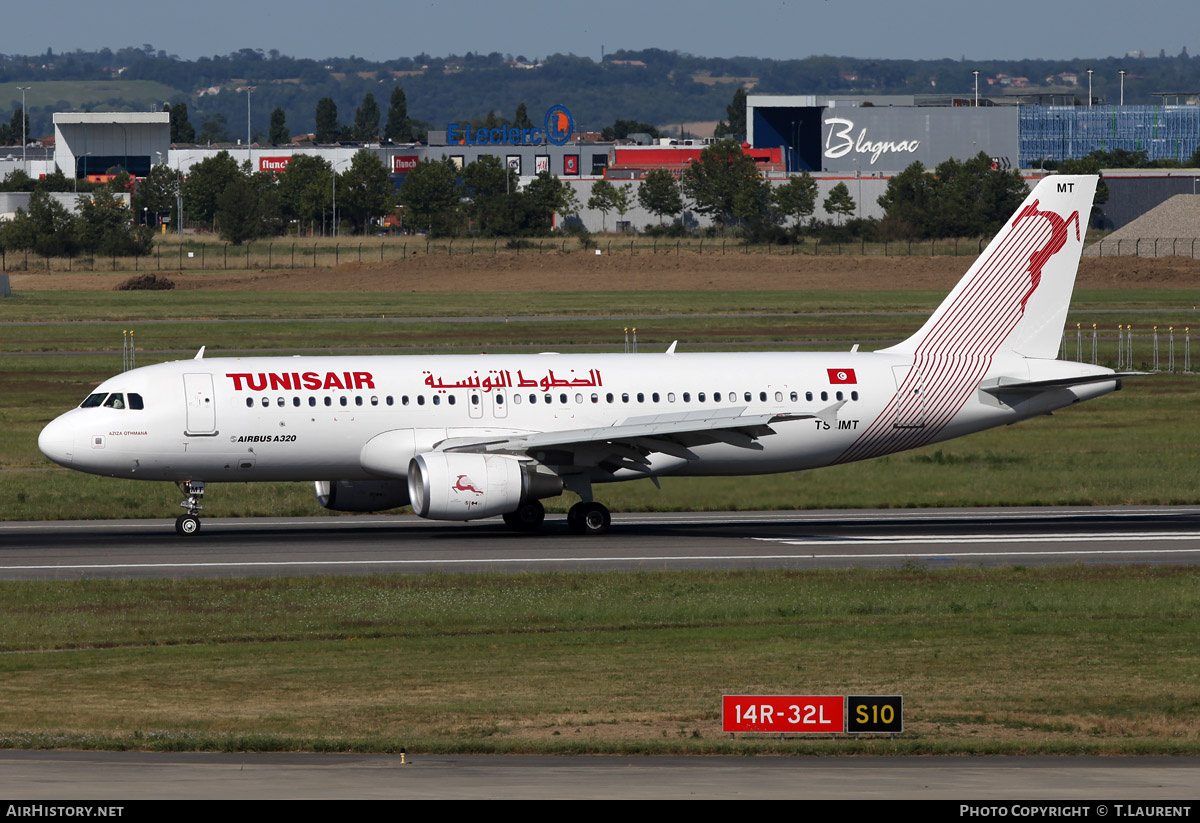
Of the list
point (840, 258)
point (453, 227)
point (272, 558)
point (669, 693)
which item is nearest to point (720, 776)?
point (669, 693)

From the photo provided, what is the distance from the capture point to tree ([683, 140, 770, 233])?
187 metres

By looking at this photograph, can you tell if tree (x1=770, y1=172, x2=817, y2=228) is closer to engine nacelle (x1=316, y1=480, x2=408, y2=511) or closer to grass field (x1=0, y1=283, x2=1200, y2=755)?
grass field (x1=0, y1=283, x2=1200, y2=755)

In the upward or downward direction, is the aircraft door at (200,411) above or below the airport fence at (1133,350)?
above

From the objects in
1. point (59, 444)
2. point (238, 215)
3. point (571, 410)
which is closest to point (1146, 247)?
point (238, 215)

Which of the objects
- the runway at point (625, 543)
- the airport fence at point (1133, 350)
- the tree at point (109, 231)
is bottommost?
the runway at point (625, 543)

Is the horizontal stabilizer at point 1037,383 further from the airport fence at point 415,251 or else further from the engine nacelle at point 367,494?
the airport fence at point 415,251

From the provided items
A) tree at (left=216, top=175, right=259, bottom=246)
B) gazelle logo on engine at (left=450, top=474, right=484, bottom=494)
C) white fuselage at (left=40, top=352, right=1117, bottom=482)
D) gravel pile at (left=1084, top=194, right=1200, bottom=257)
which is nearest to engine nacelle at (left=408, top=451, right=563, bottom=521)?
gazelle logo on engine at (left=450, top=474, right=484, bottom=494)

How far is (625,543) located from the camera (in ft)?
121

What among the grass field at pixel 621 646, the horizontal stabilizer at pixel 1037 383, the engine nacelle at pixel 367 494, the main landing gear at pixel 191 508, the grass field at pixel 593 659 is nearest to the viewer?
the grass field at pixel 593 659

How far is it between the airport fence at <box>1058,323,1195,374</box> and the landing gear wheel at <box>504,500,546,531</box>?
125 ft

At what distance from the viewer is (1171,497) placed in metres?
43.5

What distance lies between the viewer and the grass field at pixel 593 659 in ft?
63.6

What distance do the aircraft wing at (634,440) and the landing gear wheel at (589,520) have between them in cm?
125

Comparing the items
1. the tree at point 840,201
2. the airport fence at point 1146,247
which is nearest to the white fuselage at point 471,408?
the airport fence at point 1146,247
